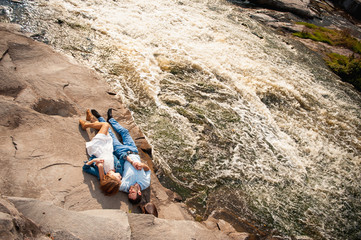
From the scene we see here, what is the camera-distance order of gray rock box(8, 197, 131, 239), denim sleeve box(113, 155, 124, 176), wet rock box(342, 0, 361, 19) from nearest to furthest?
gray rock box(8, 197, 131, 239) → denim sleeve box(113, 155, 124, 176) → wet rock box(342, 0, 361, 19)

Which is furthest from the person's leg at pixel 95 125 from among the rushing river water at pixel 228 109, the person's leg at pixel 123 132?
the rushing river water at pixel 228 109

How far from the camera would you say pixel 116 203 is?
4715 millimetres

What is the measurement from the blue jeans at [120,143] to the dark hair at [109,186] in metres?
0.88

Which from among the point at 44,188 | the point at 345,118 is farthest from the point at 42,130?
the point at 345,118

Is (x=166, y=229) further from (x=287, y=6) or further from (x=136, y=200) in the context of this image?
(x=287, y=6)

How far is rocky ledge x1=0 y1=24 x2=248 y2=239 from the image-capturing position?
3.28m

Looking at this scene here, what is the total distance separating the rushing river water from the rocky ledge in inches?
28.1

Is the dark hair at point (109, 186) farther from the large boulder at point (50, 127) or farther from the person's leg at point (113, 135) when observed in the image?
the person's leg at point (113, 135)

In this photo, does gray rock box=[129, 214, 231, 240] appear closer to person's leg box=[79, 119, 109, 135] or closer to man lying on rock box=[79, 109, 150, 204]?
man lying on rock box=[79, 109, 150, 204]

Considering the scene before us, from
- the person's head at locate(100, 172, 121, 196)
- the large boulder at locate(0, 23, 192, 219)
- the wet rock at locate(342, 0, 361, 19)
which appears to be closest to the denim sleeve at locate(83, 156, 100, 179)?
the large boulder at locate(0, 23, 192, 219)

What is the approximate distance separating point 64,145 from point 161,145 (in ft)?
8.32

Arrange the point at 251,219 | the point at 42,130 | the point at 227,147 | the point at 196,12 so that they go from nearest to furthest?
1. the point at 42,130
2. the point at 251,219
3. the point at 227,147
4. the point at 196,12

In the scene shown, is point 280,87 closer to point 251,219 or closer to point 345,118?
point 345,118

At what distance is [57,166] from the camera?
4.64 meters
